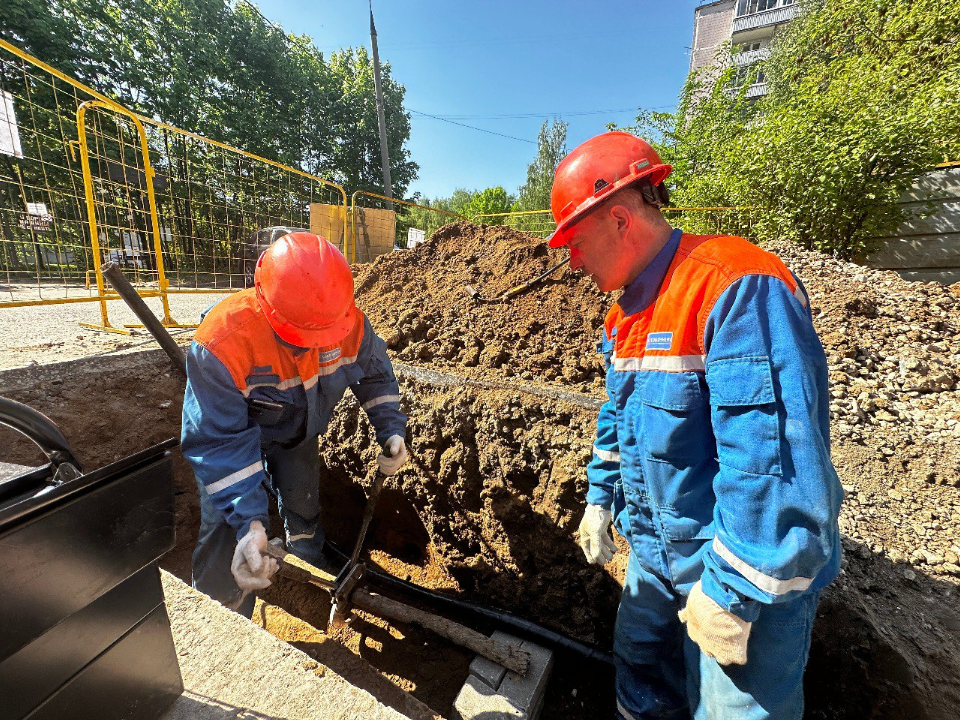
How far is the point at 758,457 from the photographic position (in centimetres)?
101

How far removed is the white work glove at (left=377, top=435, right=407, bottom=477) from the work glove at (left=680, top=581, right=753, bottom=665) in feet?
5.64

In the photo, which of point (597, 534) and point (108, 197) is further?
point (108, 197)

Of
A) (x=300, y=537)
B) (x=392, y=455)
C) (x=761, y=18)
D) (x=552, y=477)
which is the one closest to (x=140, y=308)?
(x=300, y=537)

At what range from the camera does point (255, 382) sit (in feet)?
6.19

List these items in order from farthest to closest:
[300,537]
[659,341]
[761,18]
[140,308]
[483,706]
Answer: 1. [761,18]
2. [300,537]
3. [140,308]
4. [483,706]
5. [659,341]

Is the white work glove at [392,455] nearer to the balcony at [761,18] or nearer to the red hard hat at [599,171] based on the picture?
the red hard hat at [599,171]

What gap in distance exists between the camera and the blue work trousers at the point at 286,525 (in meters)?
2.21

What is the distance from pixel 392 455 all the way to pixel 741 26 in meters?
35.5

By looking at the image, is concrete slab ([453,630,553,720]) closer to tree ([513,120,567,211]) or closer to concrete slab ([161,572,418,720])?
concrete slab ([161,572,418,720])

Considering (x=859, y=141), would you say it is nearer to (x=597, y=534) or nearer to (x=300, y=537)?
(x=597, y=534)

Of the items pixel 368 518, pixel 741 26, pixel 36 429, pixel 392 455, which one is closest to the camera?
pixel 36 429

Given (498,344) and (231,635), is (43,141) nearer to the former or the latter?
(498,344)

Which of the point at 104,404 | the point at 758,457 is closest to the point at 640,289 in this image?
the point at 758,457

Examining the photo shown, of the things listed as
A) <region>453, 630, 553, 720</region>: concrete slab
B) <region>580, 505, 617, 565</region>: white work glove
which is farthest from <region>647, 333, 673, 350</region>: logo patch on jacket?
<region>453, 630, 553, 720</region>: concrete slab
